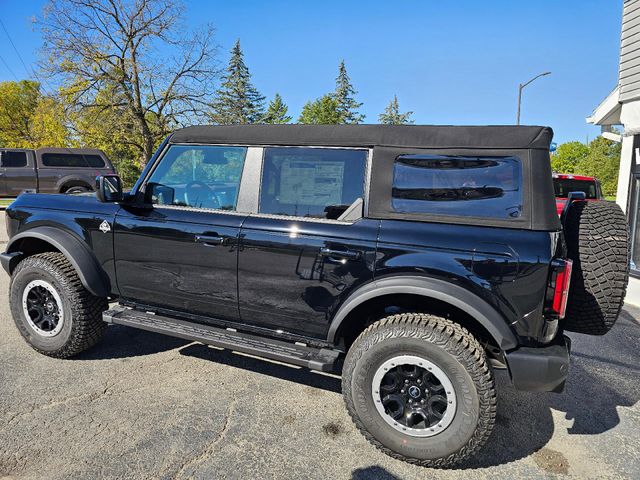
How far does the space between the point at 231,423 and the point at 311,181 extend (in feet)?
5.67

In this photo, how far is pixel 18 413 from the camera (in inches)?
112

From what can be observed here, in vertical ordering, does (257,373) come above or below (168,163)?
below

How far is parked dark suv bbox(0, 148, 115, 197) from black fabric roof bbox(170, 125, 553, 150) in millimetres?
12773

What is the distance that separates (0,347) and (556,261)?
14.9ft

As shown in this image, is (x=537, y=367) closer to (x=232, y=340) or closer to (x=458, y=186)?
(x=458, y=186)

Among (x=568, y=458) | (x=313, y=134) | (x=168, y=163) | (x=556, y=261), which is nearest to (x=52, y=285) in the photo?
(x=168, y=163)

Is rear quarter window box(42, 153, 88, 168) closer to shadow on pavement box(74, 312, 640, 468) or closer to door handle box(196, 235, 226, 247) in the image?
shadow on pavement box(74, 312, 640, 468)

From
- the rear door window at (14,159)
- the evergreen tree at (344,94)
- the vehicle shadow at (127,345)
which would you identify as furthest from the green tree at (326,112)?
the vehicle shadow at (127,345)

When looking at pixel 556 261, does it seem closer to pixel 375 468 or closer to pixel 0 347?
pixel 375 468

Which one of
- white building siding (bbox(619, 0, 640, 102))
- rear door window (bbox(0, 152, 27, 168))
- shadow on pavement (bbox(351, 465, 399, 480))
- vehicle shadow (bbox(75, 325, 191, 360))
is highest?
white building siding (bbox(619, 0, 640, 102))

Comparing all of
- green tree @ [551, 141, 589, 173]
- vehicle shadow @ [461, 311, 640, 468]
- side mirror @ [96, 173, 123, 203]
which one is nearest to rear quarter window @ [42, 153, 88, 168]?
side mirror @ [96, 173, 123, 203]

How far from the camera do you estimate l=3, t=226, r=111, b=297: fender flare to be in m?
3.42

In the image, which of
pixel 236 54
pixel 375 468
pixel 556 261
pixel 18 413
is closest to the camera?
pixel 556 261

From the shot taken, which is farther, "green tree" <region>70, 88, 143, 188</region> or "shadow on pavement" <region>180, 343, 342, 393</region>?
"green tree" <region>70, 88, 143, 188</region>
